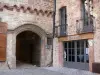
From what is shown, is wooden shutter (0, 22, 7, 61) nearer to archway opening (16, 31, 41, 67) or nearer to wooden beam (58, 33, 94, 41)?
archway opening (16, 31, 41, 67)

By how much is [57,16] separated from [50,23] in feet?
2.69

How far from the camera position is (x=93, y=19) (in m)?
13.6

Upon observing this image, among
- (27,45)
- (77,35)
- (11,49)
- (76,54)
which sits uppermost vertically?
(77,35)

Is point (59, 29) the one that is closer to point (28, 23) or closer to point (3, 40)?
point (28, 23)

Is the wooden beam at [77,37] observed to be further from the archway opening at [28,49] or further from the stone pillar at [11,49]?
the stone pillar at [11,49]

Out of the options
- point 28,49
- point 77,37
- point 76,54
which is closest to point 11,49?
point 28,49

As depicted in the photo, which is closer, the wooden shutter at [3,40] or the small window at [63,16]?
the wooden shutter at [3,40]

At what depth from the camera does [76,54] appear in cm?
1554

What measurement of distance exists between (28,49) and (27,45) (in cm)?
Answer: 44

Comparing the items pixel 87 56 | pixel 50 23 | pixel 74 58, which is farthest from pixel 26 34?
pixel 87 56

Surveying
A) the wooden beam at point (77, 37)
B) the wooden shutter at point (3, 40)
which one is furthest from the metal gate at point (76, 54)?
the wooden shutter at point (3, 40)

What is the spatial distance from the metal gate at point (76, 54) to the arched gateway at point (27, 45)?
1.95 metres

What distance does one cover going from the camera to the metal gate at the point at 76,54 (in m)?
14.5

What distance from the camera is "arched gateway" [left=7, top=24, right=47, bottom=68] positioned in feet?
52.8
